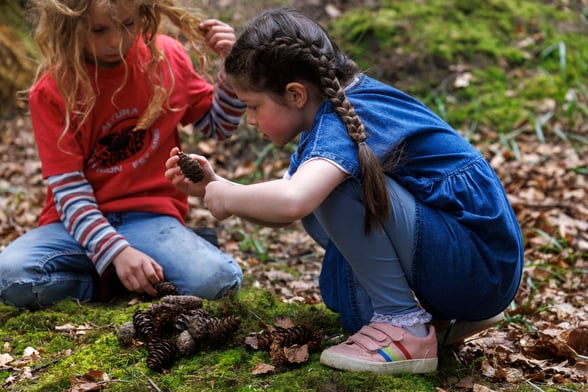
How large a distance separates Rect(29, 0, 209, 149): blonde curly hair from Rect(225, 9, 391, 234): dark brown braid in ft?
3.11

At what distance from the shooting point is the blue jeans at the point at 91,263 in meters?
2.95

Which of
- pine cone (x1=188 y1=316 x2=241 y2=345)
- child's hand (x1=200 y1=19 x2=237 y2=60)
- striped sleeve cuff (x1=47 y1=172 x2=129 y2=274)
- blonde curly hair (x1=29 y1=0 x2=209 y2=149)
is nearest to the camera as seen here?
pine cone (x1=188 y1=316 x2=241 y2=345)

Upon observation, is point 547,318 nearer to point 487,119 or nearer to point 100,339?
point 100,339

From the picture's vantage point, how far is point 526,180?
15.0ft

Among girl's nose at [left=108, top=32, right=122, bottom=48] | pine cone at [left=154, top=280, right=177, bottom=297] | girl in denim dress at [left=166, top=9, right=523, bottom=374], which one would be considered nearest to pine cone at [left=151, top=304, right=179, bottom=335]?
pine cone at [left=154, top=280, right=177, bottom=297]

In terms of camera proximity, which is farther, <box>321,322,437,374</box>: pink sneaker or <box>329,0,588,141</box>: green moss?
<box>329,0,588,141</box>: green moss

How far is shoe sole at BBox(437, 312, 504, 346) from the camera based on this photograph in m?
2.40

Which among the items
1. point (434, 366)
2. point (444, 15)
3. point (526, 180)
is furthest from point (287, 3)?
point (434, 366)

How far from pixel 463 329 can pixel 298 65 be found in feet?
3.70

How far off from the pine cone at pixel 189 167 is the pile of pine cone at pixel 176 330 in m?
0.53

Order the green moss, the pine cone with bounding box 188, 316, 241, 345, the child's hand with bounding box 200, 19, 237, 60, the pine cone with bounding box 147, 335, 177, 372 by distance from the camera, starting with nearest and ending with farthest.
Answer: the pine cone with bounding box 147, 335, 177, 372 < the pine cone with bounding box 188, 316, 241, 345 < the child's hand with bounding box 200, 19, 237, 60 < the green moss

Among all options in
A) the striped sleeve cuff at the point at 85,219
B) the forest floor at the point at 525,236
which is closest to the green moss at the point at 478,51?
the forest floor at the point at 525,236

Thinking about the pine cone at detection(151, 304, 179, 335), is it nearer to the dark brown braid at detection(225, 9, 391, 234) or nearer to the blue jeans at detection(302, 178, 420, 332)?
the blue jeans at detection(302, 178, 420, 332)

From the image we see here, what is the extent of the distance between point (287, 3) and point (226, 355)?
5198mm
